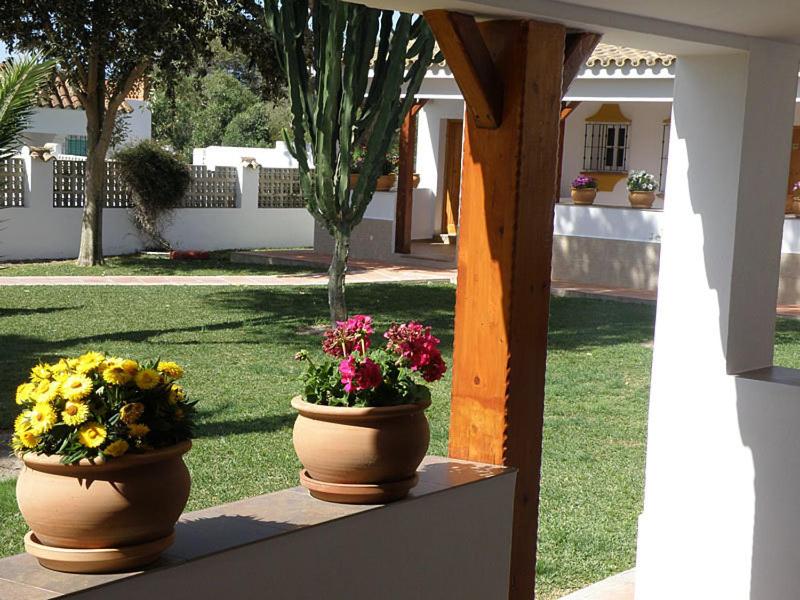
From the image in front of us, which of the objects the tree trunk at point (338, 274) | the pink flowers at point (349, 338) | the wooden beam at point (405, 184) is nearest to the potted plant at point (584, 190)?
the wooden beam at point (405, 184)

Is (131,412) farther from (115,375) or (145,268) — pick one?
(145,268)

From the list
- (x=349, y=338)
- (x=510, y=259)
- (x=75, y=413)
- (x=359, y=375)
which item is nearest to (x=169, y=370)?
(x=75, y=413)

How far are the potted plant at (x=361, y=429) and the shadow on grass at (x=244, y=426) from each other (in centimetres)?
448

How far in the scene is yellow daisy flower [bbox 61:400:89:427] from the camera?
109 inches

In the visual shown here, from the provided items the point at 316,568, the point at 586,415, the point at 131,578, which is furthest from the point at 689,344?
the point at 586,415

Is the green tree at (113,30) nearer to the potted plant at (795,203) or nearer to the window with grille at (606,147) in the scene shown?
the window with grille at (606,147)

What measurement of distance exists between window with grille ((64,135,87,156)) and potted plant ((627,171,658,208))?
80.7ft

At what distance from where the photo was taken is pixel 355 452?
365cm

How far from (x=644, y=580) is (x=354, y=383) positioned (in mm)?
2269

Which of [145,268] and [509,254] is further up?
[509,254]

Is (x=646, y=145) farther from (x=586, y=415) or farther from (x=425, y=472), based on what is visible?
(x=425, y=472)

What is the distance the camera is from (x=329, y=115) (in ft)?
38.3

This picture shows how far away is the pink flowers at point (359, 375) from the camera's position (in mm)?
3693

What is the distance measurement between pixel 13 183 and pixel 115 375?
63.8 ft
